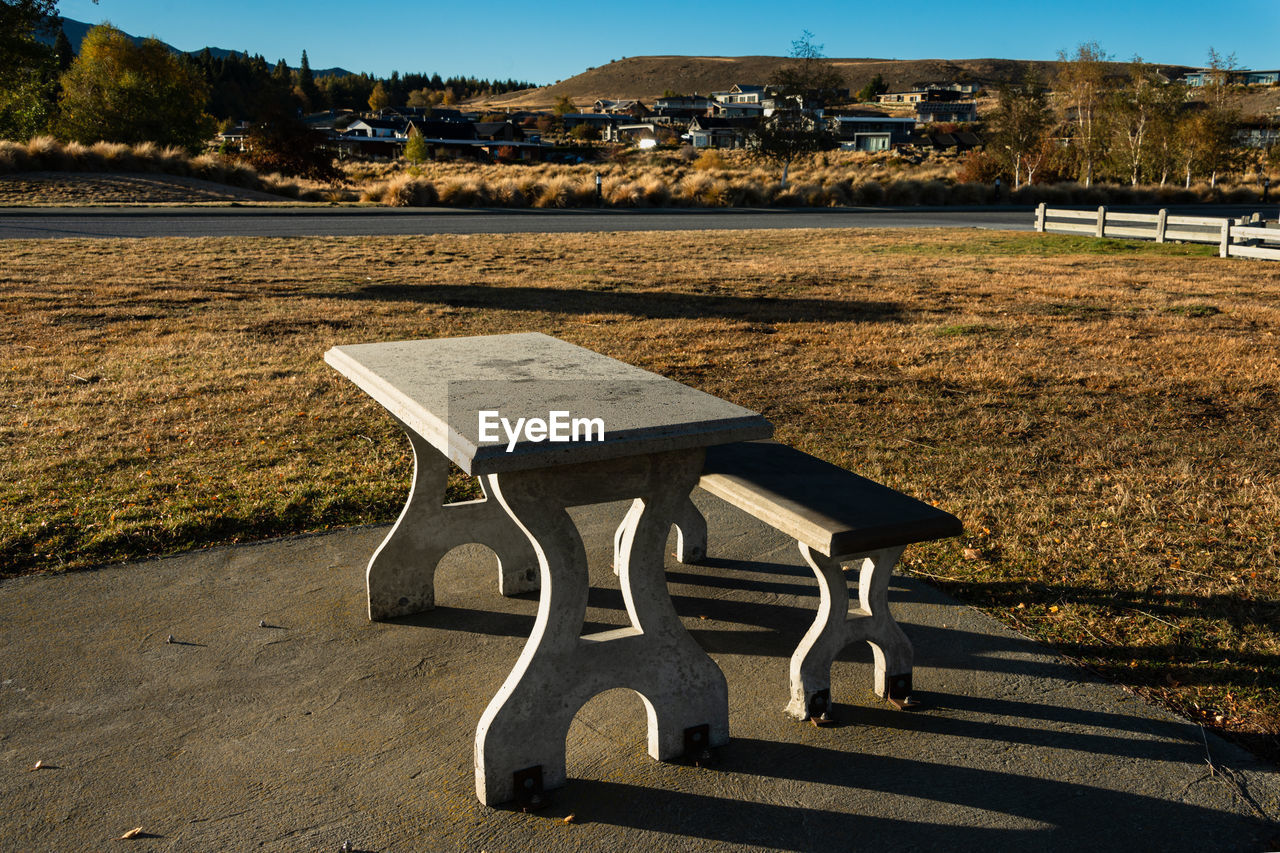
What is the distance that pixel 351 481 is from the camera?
5312mm

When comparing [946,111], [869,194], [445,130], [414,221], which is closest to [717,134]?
[445,130]

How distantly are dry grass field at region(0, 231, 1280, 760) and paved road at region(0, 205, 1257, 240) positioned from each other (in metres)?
4.68

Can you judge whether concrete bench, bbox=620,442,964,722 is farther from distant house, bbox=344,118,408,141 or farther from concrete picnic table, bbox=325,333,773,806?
distant house, bbox=344,118,408,141

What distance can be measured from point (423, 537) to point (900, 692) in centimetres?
180

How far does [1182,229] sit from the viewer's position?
21.0 m

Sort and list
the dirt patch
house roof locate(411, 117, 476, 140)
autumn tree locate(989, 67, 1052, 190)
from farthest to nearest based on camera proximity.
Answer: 1. house roof locate(411, 117, 476, 140)
2. autumn tree locate(989, 67, 1052, 190)
3. the dirt patch

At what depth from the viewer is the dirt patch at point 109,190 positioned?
27188 millimetres

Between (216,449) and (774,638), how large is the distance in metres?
3.78

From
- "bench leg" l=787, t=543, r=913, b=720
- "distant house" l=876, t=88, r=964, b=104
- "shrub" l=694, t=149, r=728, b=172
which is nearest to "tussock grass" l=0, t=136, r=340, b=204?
"shrub" l=694, t=149, r=728, b=172

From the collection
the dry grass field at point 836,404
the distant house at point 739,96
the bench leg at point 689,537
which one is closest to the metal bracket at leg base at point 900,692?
the dry grass field at point 836,404

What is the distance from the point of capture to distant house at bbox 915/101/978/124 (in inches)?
5516

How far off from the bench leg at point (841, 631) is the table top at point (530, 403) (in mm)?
600

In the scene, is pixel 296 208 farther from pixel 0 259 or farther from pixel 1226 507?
pixel 1226 507

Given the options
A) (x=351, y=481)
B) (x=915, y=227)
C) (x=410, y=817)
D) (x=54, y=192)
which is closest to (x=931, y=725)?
(x=410, y=817)
